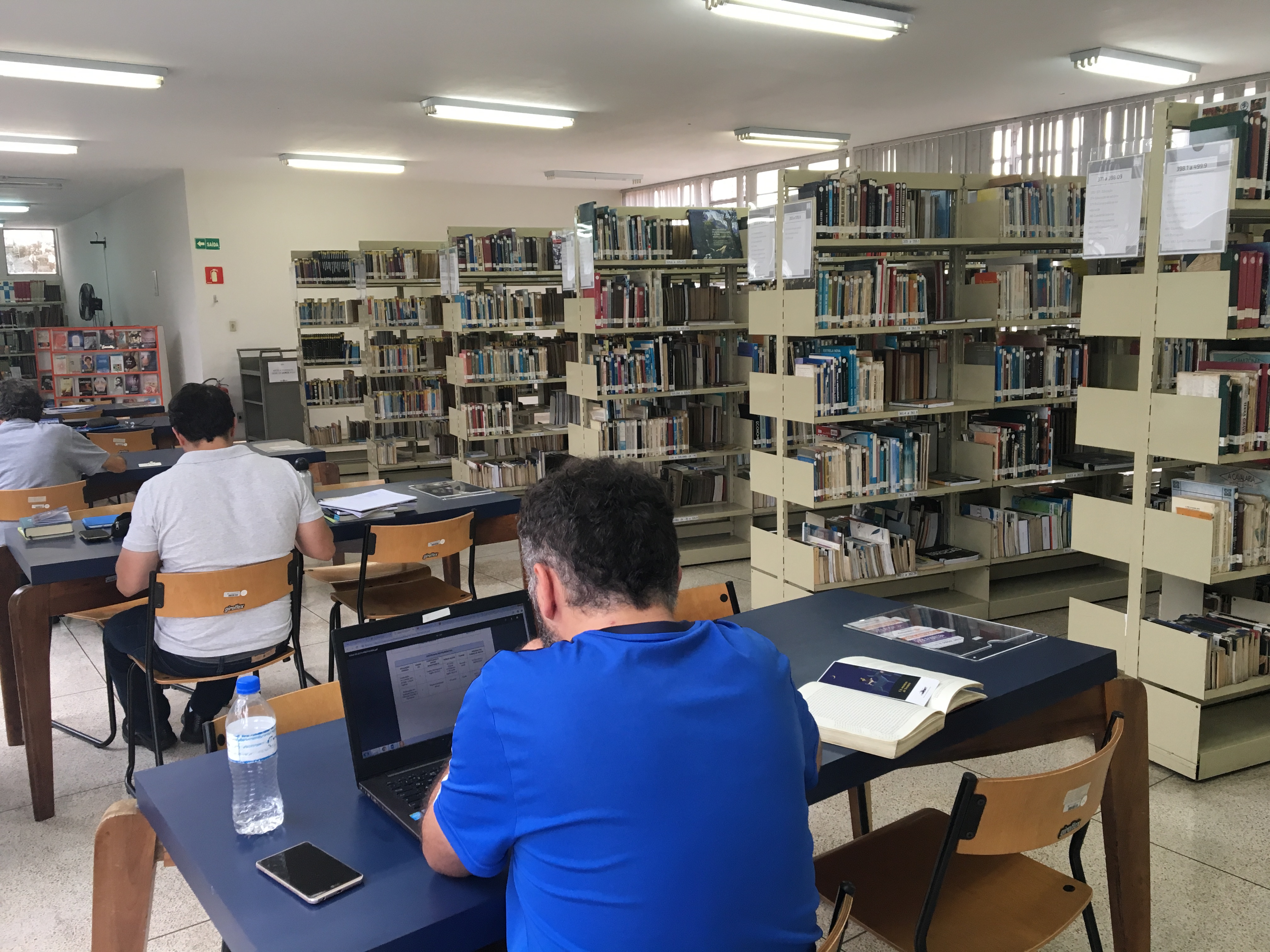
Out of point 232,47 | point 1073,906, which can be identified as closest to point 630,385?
point 232,47

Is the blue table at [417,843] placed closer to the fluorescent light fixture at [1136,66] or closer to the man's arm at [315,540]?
the man's arm at [315,540]

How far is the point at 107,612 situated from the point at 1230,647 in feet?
13.6

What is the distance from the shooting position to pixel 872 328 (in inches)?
177

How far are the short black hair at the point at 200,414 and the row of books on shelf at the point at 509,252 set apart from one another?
3.83 meters

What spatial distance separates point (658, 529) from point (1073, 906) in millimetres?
1199

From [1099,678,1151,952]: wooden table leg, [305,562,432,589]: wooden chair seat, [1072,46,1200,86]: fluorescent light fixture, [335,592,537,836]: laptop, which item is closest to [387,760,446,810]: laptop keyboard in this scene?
[335,592,537,836]: laptop

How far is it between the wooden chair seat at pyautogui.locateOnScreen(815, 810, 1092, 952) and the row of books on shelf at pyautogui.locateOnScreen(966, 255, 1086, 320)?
11.2 feet

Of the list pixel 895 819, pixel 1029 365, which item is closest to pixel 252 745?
pixel 895 819

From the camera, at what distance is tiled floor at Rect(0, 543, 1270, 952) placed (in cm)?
247

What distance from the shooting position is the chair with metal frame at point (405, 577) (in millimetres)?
3488

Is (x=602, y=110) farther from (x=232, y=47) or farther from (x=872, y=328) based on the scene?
(x=872, y=328)

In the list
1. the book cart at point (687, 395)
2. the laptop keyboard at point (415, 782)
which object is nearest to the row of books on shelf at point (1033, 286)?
the book cart at point (687, 395)

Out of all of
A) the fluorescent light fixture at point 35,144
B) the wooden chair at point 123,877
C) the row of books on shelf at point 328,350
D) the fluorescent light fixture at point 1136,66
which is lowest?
the wooden chair at point 123,877

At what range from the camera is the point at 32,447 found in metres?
4.53
